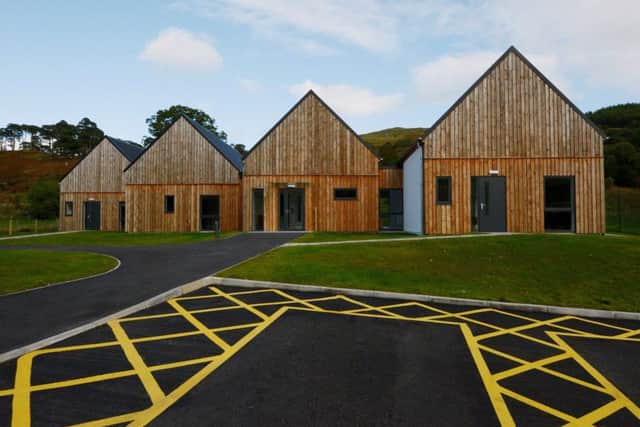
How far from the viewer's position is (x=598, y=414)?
312 centimetres

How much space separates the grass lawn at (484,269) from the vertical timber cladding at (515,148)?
13.1ft

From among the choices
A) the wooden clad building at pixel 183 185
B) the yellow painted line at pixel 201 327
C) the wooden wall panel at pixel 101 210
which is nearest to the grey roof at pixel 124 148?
the wooden wall panel at pixel 101 210

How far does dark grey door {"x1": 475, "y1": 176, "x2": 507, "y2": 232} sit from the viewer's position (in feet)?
56.9

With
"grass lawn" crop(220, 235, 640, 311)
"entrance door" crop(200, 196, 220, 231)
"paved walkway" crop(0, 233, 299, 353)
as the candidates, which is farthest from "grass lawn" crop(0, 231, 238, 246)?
"grass lawn" crop(220, 235, 640, 311)

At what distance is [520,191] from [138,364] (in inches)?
724

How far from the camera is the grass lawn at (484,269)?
7742 millimetres

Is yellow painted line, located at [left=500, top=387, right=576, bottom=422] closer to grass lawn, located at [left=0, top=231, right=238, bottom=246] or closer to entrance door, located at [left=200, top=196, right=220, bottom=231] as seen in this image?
→ grass lawn, located at [left=0, top=231, right=238, bottom=246]

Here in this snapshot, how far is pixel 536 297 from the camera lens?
24.5 ft

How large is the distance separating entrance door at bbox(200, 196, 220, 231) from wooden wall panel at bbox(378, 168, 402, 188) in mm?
11401

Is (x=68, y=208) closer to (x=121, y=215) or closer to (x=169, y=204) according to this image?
(x=121, y=215)

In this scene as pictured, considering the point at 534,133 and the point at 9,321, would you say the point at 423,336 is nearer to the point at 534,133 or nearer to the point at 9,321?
the point at 9,321

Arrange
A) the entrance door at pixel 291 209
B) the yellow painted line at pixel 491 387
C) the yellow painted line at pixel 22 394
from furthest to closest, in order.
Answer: the entrance door at pixel 291 209
the yellow painted line at pixel 491 387
the yellow painted line at pixel 22 394

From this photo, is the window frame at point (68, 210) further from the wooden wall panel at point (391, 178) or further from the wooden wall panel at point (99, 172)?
the wooden wall panel at point (391, 178)

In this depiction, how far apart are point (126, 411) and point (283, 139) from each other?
63.3 ft
